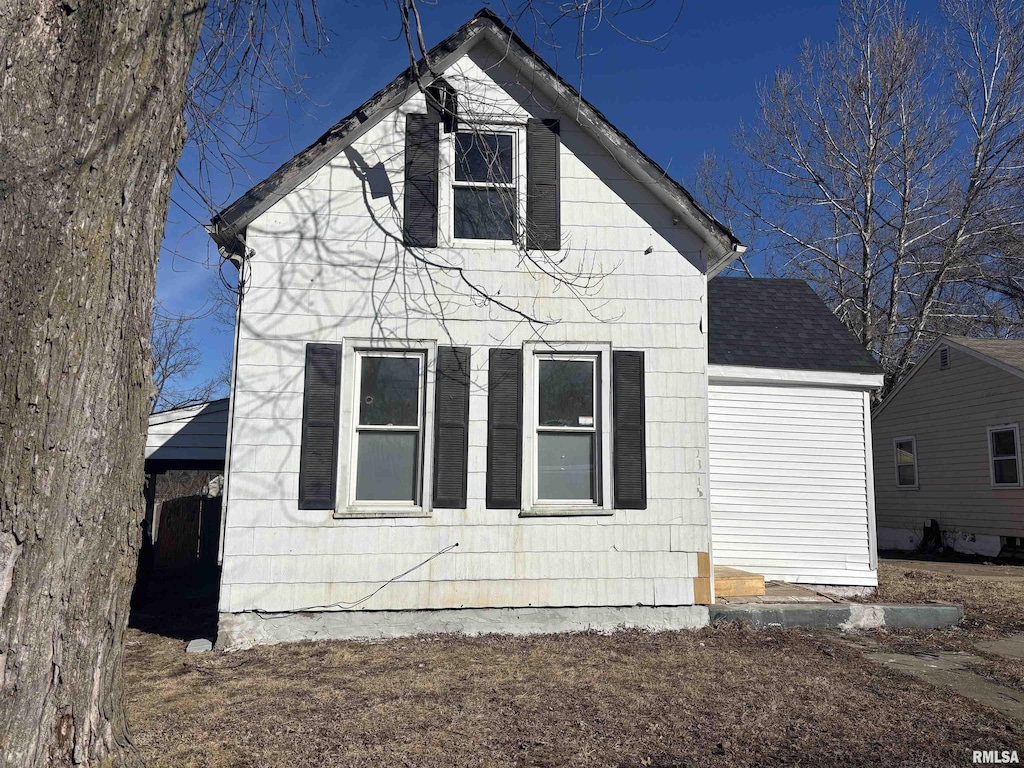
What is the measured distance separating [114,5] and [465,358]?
4819 mm

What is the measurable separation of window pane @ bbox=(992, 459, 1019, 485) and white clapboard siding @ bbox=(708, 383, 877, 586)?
7.91 meters

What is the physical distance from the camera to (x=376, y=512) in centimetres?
709

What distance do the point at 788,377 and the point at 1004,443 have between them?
30.0 ft

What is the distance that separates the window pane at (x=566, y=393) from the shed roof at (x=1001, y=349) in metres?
12.2

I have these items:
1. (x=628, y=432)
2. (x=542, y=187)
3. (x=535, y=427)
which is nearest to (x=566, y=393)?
(x=535, y=427)

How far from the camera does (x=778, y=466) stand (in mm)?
9844

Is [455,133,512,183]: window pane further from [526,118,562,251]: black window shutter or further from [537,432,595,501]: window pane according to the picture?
[537,432,595,501]: window pane

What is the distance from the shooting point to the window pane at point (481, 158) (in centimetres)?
783

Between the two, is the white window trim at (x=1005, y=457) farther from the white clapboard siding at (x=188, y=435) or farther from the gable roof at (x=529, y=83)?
the white clapboard siding at (x=188, y=435)

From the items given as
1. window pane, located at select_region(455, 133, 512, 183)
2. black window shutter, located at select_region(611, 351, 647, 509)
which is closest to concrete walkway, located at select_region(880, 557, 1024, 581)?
black window shutter, located at select_region(611, 351, 647, 509)

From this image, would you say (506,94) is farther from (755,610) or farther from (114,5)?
(755,610)

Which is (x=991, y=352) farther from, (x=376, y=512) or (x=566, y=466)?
(x=376, y=512)

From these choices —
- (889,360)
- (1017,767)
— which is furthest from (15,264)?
(889,360)

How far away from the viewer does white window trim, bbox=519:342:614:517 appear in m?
7.34
